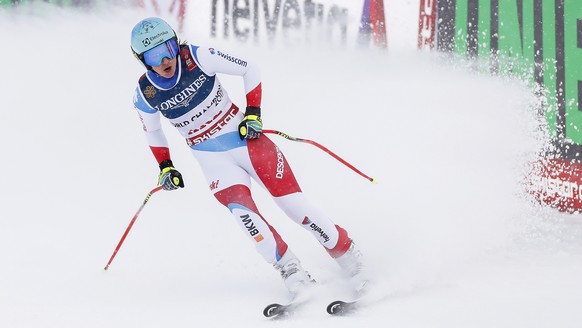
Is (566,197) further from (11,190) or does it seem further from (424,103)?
(11,190)

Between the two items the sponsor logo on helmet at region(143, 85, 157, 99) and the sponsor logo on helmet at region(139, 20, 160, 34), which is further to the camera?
the sponsor logo on helmet at region(143, 85, 157, 99)

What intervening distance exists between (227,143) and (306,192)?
2558 millimetres

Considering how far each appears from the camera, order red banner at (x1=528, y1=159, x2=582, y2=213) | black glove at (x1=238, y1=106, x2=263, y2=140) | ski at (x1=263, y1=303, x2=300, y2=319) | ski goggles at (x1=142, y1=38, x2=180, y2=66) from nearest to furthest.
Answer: ski at (x1=263, y1=303, x2=300, y2=319), ski goggles at (x1=142, y1=38, x2=180, y2=66), black glove at (x1=238, y1=106, x2=263, y2=140), red banner at (x1=528, y1=159, x2=582, y2=213)

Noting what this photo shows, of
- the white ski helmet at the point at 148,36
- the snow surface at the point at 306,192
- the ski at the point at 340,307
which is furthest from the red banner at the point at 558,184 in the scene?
the white ski helmet at the point at 148,36

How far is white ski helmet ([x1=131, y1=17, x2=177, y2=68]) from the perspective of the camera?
404cm

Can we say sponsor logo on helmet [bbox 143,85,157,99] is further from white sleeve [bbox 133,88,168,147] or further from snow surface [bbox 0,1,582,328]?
snow surface [bbox 0,1,582,328]

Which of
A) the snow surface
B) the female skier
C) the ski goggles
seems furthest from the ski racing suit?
the snow surface

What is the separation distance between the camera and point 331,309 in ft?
13.0

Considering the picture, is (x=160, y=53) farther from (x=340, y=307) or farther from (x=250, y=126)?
(x=340, y=307)

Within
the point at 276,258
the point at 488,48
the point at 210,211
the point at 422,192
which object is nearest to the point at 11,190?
the point at 210,211

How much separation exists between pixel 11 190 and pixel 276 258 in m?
2.77

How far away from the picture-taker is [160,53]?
4.06 m

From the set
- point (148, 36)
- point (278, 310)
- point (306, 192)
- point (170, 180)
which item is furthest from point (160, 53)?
point (306, 192)

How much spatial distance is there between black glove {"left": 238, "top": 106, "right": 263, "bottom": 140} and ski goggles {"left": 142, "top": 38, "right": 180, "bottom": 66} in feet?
1.97
